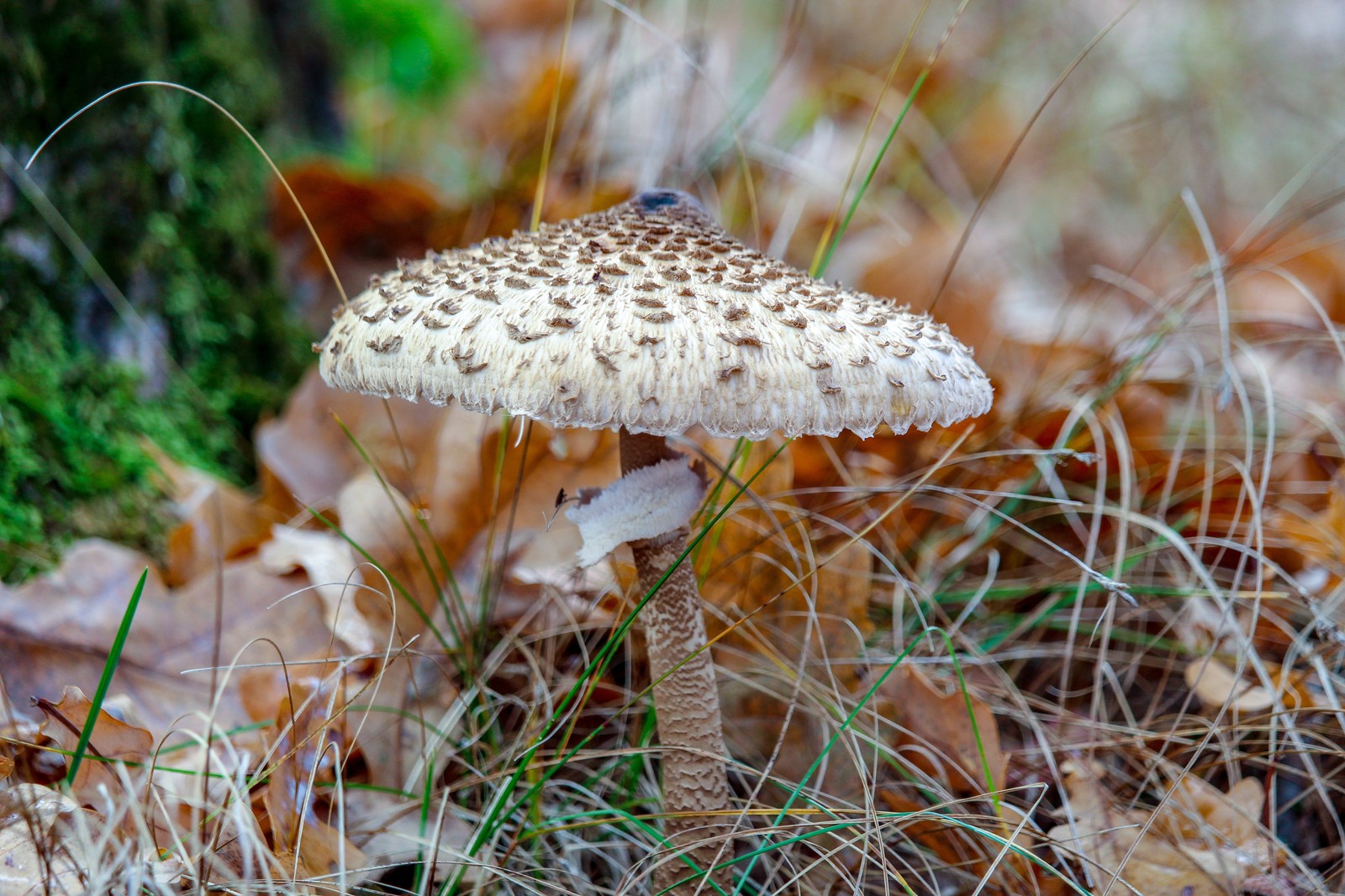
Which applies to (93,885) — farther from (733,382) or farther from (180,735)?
(733,382)

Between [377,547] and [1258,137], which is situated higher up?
[1258,137]

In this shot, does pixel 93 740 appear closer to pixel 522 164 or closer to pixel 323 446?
pixel 323 446

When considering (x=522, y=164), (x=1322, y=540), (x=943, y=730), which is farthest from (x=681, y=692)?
(x=522, y=164)

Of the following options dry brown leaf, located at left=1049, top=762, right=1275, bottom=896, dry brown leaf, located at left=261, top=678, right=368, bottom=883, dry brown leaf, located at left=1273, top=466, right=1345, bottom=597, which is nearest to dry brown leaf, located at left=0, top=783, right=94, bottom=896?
dry brown leaf, located at left=261, top=678, right=368, bottom=883

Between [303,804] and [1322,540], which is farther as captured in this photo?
[1322,540]

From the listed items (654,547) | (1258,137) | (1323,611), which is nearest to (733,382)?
(654,547)

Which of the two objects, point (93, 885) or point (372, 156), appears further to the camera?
point (372, 156)
